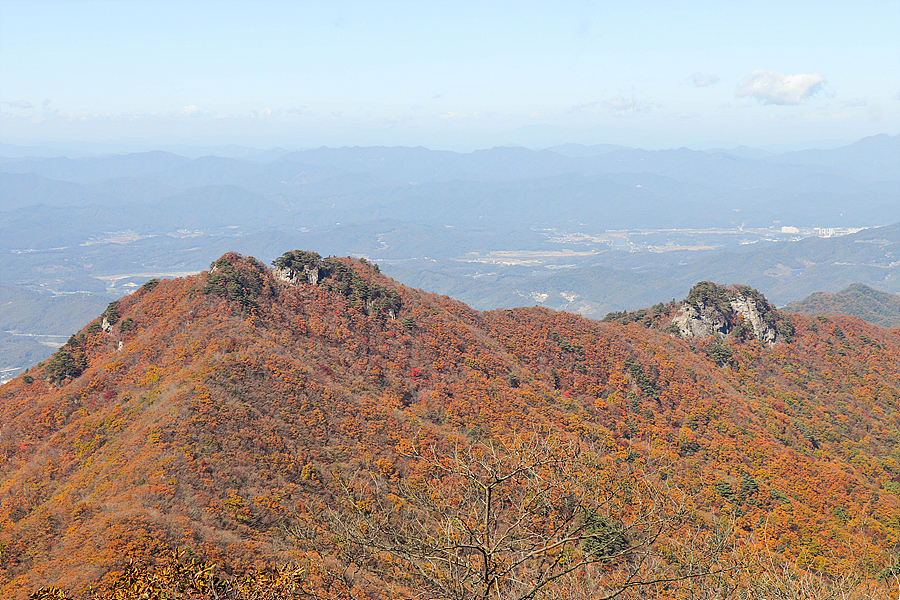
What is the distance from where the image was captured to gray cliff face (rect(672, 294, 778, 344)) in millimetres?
83938

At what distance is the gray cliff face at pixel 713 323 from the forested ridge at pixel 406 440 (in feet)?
6.89

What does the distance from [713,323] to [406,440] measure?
64.6 m

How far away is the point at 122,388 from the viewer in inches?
1592

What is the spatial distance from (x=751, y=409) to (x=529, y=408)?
1260 inches

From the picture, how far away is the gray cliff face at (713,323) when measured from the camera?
83.9 m

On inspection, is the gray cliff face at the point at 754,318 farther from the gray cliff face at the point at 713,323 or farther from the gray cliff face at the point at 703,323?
the gray cliff face at the point at 703,323

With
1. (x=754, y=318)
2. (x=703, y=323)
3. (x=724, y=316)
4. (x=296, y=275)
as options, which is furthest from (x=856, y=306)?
(x=296, y=275)

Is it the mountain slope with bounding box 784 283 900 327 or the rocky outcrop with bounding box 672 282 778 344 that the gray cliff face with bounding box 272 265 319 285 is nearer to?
the rocky outcrop with bounding box 672 282 778 344

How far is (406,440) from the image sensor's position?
132 ft

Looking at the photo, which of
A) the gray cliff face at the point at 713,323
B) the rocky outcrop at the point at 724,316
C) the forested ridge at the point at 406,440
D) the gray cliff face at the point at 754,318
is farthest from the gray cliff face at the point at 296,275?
the gray cliff face at the point at 754,318

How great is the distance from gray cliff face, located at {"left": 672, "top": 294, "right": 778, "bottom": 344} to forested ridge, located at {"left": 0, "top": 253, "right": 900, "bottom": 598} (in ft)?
6.89

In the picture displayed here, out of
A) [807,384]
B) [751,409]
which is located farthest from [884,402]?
[751,409]

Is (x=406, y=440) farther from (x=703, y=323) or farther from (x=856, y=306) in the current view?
(x=856, y=306)

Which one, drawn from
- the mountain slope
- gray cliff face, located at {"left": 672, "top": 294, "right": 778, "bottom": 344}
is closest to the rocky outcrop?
gray cliff face, located at {"left": 672, "top": 294, "right": 778, "bottom": 344}
